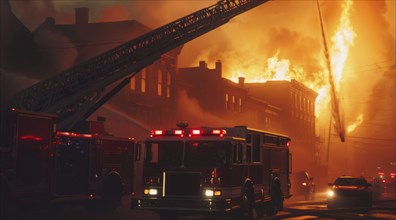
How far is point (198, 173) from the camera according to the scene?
1623 cm

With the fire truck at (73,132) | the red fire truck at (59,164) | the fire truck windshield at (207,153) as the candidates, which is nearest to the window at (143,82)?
the fire truck at (73,132)

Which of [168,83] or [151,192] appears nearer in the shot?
[151,192]

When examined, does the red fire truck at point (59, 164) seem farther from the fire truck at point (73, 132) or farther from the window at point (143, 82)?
the window at point (143, 82)

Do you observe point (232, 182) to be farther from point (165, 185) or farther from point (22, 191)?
point (22, 191)

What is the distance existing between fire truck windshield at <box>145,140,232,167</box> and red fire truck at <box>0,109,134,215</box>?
2.56 meters

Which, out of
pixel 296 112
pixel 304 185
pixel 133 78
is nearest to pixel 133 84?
pixel 133 78

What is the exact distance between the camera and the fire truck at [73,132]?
50.3 feet

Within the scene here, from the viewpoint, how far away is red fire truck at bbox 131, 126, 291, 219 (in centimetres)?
1609

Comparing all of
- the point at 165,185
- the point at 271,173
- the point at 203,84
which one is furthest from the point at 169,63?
the point at 165,185

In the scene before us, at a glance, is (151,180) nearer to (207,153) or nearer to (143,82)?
(207,153)

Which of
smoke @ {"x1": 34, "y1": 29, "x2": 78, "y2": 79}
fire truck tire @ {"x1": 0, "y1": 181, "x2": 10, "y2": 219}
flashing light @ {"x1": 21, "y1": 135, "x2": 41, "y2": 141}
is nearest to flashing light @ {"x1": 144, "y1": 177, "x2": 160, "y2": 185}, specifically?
flashing light @ {"x1": 21, "y1": 135, "x2": 41, "y2": 141}

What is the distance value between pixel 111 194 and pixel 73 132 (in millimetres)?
2394

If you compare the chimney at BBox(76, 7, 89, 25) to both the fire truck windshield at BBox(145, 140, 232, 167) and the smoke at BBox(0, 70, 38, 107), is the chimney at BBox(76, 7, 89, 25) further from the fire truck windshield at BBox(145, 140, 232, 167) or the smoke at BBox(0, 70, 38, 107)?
the fire truck windshield at BBox(145, 140, 232, 167)

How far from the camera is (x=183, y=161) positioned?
16.6m
